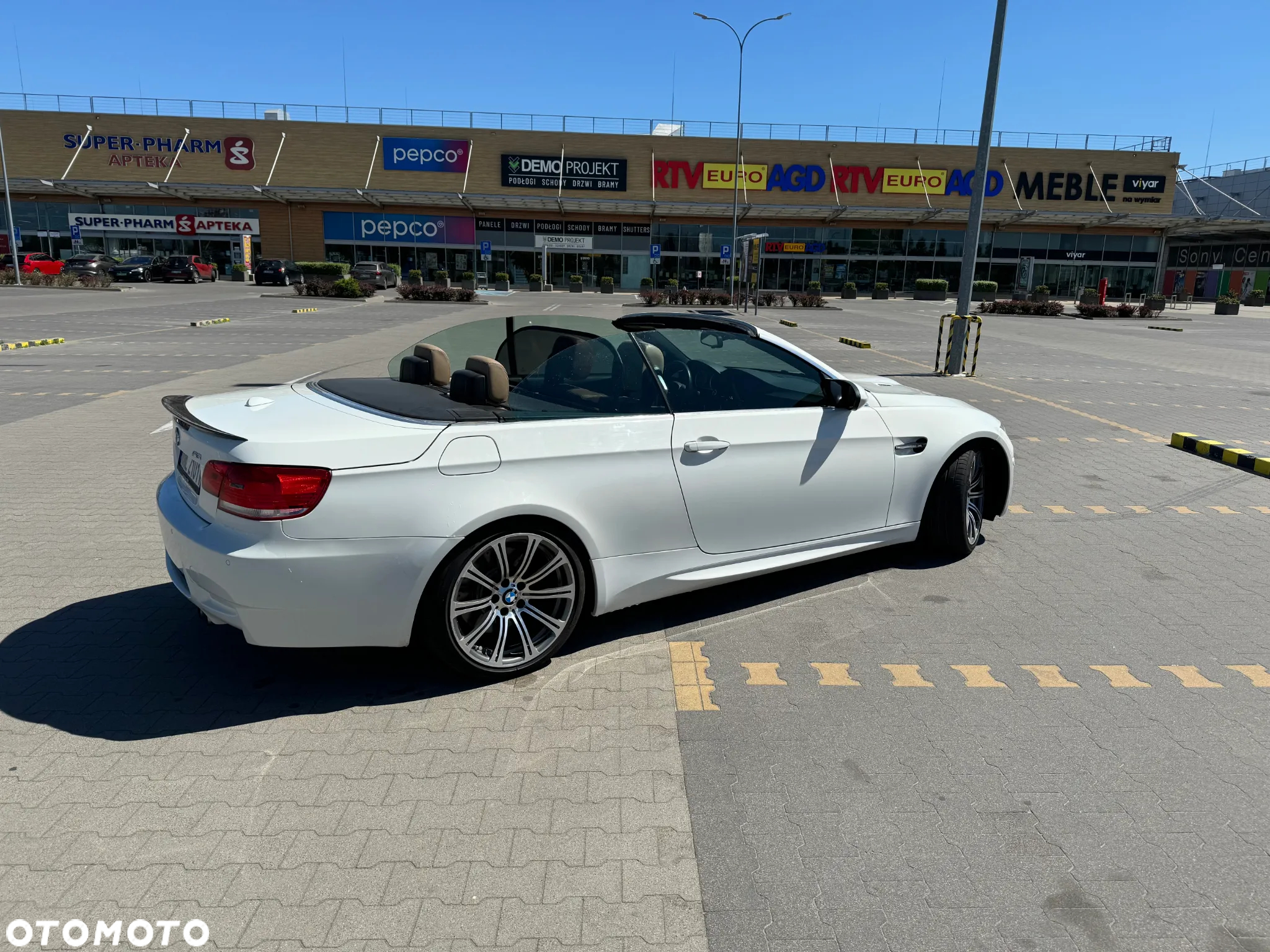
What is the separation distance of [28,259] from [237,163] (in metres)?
12.8

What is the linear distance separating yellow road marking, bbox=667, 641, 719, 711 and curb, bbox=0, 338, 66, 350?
1765 centimetres

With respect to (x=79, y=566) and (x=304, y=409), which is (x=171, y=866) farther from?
(x=79, y=566)

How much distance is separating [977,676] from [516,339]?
2.90 meters

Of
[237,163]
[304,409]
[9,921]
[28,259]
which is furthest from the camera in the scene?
[237,163]

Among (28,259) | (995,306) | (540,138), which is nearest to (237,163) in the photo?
(28,259)

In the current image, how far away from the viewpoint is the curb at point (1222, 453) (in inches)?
324

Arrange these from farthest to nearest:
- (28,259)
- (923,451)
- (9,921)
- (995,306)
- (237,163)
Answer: (237,163) → (28,259) → (995,306) → (923,451) → (9,921)

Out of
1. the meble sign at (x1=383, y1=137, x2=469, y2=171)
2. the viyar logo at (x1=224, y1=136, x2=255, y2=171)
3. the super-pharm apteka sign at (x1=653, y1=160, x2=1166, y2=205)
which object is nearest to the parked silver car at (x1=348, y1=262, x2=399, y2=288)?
the meble sign at (x1=383, y1=137, x2=469, y2=171)

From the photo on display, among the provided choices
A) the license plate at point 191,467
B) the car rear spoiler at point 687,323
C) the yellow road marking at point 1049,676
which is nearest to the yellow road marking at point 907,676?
the yellow road marking at point 1049,676

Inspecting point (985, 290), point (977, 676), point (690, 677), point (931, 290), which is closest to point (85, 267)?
point (931, 290)

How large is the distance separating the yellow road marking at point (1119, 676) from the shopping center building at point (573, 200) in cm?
5113

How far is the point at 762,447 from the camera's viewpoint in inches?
169

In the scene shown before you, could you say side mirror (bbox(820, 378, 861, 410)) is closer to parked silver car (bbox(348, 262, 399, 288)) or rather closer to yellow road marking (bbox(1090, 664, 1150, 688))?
yellow road marking (bbox(1090, 664, 1150, 688))

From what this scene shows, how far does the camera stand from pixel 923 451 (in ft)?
A: 16.5
